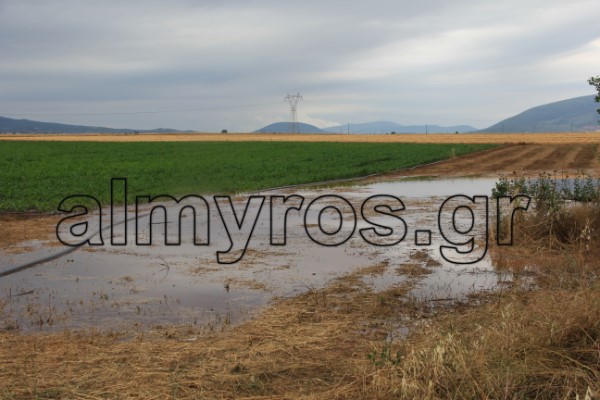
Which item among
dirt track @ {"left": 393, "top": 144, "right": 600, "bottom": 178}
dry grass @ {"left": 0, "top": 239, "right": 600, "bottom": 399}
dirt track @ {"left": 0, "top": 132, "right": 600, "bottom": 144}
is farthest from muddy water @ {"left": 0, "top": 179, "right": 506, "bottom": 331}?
dirt track @ {"left": 0, "top": 132, "right": 600, "bottom": 144}

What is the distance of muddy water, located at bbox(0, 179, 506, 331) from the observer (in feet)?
21.7

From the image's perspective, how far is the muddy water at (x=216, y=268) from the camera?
21.7ft

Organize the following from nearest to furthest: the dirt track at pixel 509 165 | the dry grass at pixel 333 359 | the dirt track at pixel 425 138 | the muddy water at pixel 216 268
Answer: the dry grass at pixel 333 359, the muddy water at pixel 216 268, the dirt track at pixel 509 165, the dirt track at pixel 425 138

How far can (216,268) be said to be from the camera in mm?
8695

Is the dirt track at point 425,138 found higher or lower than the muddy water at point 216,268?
higher

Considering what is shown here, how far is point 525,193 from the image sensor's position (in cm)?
1150

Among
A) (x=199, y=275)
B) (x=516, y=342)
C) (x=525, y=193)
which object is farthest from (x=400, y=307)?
(x=525, y=193)

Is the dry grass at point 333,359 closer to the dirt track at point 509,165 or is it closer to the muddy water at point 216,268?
the muddy water at point 216,268

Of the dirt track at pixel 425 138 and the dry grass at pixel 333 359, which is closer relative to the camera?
the dry grass at pixel 333 359

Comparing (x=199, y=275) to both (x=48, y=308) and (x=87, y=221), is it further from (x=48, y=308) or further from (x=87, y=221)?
(x=87, y=221)

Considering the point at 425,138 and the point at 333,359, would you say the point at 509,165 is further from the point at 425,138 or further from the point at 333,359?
the point at 425,138

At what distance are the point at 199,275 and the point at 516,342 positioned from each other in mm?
4846

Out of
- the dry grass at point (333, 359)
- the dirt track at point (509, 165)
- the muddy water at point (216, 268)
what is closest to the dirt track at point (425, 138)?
the dirt track at point (509, 165)

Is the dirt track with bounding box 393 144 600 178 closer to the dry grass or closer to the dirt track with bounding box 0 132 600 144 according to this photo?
the dry grass
